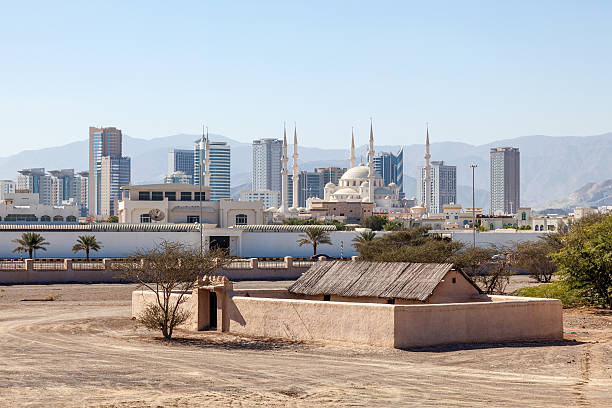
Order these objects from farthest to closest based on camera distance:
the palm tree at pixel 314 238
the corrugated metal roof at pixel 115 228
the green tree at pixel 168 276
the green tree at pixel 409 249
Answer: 1. the palm tree at pixel 314 238
2. the corrugated metal roof at pixel 115 228
3. the green tree at pixel 409 249
4. the green tree at pixel 168 276

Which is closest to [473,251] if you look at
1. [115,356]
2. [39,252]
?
[115,356]

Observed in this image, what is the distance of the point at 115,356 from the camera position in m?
23.4

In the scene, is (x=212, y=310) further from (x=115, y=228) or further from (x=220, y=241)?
(x=115, y=228)

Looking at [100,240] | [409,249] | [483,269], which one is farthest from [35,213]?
[483,269]

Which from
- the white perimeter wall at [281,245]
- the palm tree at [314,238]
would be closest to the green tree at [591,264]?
the palm tree at [314,238]

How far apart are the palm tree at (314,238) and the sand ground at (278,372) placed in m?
51.7

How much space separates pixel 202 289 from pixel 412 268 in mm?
7434

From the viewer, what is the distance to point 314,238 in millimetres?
81688

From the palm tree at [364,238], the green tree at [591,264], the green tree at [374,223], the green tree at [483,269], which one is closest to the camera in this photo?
the green tree at [591,264]

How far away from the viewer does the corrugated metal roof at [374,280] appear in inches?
1154

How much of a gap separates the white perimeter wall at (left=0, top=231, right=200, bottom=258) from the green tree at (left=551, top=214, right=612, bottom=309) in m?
44.7

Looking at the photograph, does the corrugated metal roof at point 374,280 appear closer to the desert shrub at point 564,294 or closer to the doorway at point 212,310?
the doorway at point 212,310

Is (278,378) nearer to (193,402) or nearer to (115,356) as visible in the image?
(193,402)

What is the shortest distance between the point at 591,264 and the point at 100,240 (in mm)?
51338
